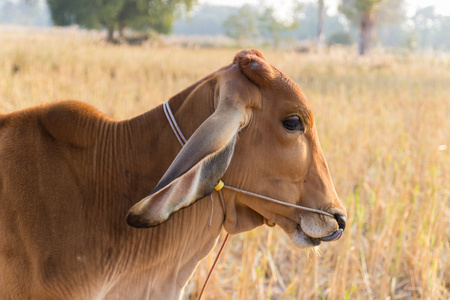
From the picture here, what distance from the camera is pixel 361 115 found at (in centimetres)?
779

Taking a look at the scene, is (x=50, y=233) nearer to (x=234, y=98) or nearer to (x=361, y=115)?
(x=234, y=98)

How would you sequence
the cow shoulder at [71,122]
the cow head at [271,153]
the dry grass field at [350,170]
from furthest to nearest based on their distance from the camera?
the dry grass field at [350,170], the cow shoulder at [71,122], the cow head at [271,153]

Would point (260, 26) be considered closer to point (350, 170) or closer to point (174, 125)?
point (350, 170)

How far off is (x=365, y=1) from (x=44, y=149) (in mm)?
22098

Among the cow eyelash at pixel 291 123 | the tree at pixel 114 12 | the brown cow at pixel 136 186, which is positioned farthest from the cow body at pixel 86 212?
the tree at pixel 114 12

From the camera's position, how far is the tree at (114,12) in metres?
30.9

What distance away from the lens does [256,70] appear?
202cm

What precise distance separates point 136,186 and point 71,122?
398 millimetres

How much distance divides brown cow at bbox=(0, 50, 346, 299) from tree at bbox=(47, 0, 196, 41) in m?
29.2

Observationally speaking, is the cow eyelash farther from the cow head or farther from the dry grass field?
the dry grass field

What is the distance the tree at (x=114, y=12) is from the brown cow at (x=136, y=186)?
1149 inches

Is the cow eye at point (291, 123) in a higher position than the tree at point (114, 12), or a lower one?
lower

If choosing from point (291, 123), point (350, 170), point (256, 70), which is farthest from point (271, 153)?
point (350, 170)

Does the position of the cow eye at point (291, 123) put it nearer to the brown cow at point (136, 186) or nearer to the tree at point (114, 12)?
the brown cow at point (136, 186)
